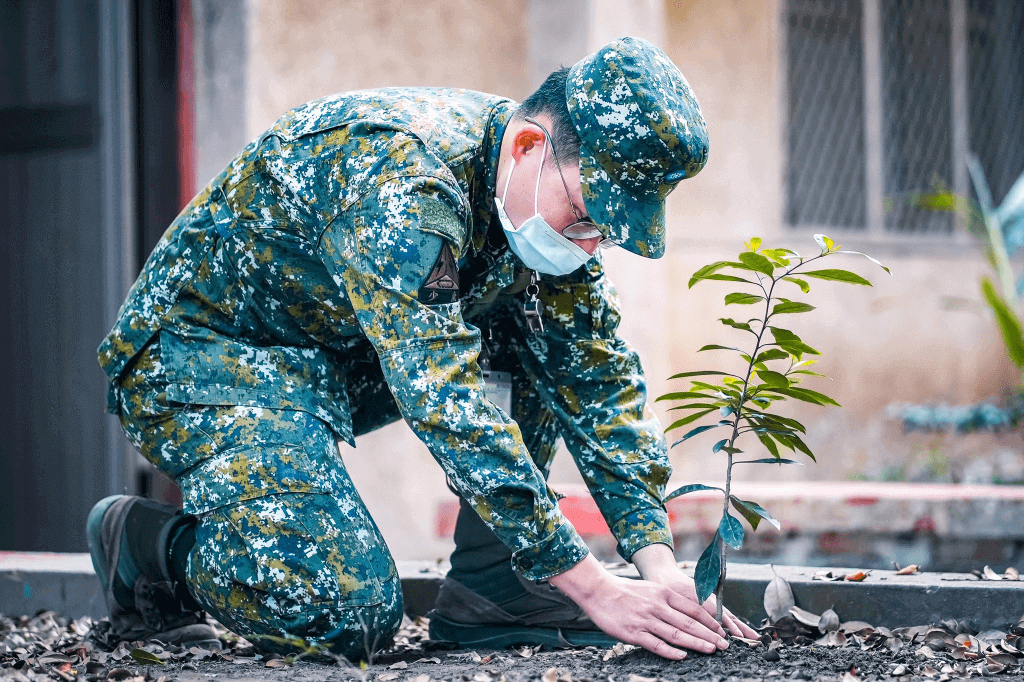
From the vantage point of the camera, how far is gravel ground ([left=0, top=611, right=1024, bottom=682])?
1772mm

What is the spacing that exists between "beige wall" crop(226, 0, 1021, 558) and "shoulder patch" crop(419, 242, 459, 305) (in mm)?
2329

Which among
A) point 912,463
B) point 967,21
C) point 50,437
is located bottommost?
point 912,463

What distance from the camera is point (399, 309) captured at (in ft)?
5.82

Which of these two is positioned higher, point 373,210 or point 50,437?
point 373,210

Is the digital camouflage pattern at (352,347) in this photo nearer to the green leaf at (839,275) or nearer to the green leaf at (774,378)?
the green leaf at (774,378)

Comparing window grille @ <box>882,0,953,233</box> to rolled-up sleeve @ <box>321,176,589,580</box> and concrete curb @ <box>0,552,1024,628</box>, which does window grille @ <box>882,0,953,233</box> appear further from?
rolled-up sleeve @ <box>321,176,589,580</box>

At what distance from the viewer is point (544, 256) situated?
2.00 meters

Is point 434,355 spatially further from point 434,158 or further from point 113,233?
point 113,233

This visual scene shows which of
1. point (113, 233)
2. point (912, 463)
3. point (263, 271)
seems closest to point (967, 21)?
point (912, 463)

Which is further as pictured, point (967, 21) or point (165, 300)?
point (967, 21)

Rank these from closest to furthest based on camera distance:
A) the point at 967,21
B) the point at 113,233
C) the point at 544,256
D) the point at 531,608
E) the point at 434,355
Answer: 1. the point at 434,355
2. the point at 544,256
3. the point at 531,608
4. the point at 113,233
5. the point at 967,21

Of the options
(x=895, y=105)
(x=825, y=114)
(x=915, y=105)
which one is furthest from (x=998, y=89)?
(x=825, y=114)

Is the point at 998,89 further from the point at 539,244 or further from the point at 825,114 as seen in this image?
the point at 539,244

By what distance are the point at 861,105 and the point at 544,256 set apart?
468cm
